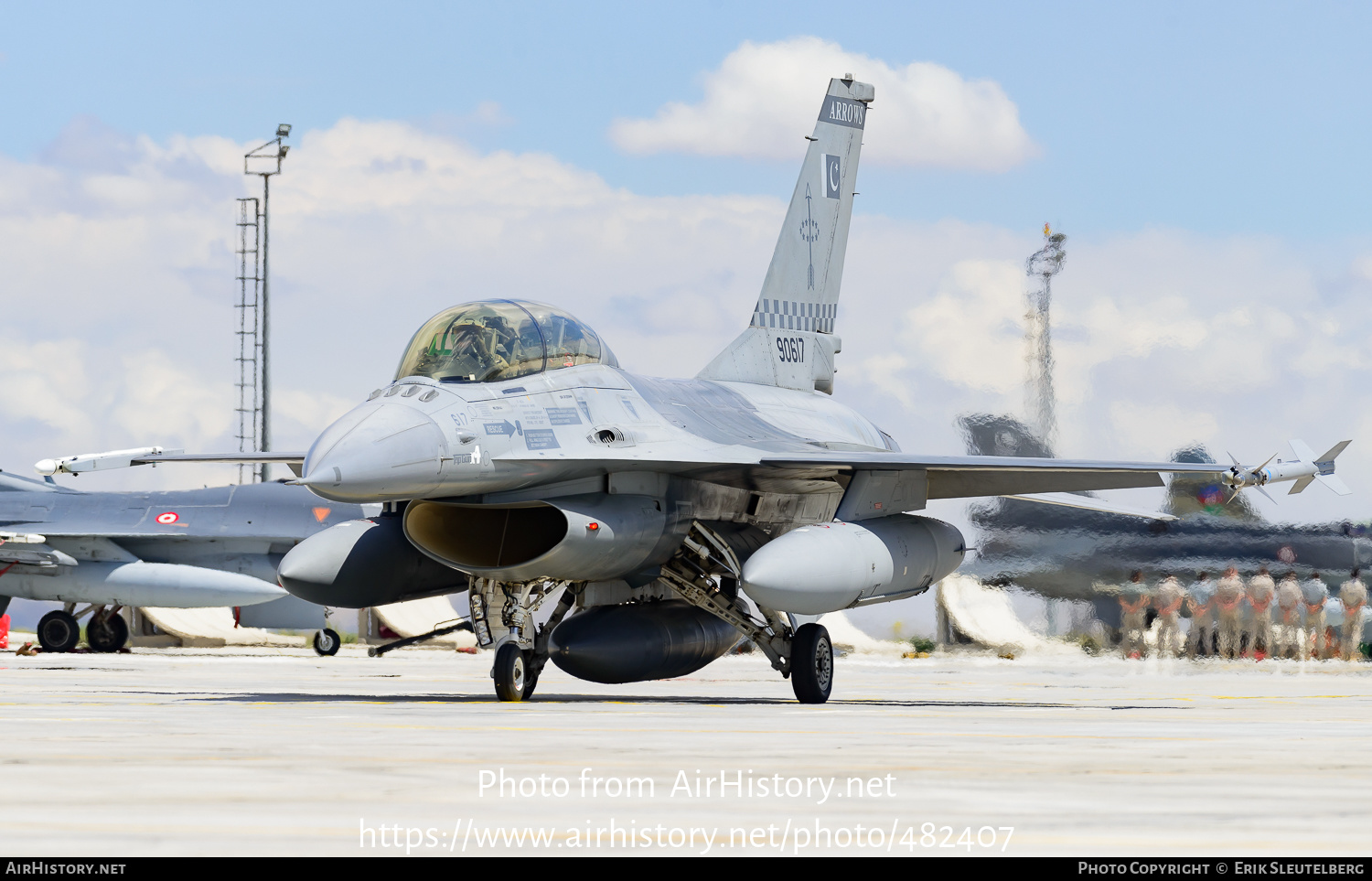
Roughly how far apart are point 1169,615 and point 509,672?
38.1 ft

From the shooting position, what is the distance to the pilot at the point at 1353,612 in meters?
23.3

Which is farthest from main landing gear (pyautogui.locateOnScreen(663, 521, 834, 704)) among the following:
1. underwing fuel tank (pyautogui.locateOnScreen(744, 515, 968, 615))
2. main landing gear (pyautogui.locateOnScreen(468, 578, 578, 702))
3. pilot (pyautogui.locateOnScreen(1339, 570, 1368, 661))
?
pilot (pyautogui.locateOnScreen(1339, 570, 1368, 661))

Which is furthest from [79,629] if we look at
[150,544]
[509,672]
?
[509,672]

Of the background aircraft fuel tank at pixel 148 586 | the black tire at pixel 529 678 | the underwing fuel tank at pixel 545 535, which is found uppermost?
the underwing fuel tank at pixel 545 535

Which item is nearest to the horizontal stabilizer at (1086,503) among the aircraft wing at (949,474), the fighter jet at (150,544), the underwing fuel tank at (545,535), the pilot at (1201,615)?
the aircraft wing at (949,474)

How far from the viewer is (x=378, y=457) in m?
10.9

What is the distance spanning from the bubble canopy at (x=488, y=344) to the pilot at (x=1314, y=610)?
13765 millimetres

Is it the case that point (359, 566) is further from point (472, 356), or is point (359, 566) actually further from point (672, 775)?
point (672, 775)

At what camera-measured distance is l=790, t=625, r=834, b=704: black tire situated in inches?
533

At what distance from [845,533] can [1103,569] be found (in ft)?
31.7

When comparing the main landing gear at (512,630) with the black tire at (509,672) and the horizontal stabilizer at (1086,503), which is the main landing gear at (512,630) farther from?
the horizontal stabilizer at (1086,503)
